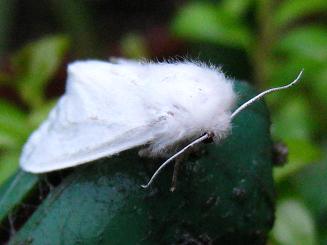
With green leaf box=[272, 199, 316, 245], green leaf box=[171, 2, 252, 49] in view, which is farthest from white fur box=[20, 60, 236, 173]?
green leaf box=[171, 2, 252, 49]

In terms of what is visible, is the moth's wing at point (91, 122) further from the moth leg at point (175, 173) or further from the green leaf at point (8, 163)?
the green leaf at point (8, 163)

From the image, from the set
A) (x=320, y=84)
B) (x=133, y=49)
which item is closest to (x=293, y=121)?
(x=320, y=84)

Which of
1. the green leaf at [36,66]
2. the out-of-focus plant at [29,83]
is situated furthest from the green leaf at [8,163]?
the green leaf at [36,66]

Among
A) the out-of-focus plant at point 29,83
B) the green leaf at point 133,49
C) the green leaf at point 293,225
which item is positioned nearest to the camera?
the green leaf at point 293,225

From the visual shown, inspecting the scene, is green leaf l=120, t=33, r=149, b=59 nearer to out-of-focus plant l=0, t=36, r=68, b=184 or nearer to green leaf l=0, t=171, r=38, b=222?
out-of-focus plant l=0, t=36, r=68, b=184

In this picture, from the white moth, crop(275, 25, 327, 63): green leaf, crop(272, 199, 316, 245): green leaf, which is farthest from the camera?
crop(275, 25, 327, 63): green leaf

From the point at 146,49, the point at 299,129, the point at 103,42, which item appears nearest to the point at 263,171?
the point at 299,129

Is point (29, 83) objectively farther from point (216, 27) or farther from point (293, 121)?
point (293, 121)

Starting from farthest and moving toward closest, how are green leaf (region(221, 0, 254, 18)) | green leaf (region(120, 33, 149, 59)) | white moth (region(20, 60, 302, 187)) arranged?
green leaf (region(120, 33, 149, 59)), green leaf (region(221, 0, 254, 18)), white moth (region(20, 60, 302, 187))
